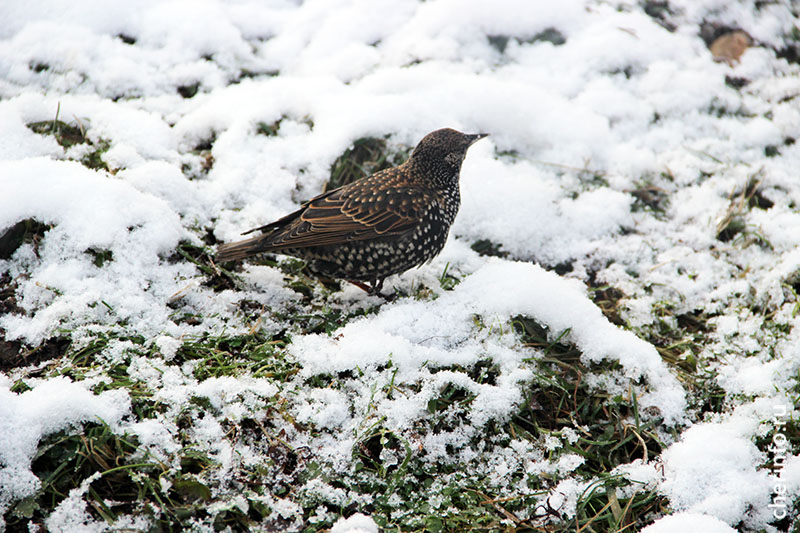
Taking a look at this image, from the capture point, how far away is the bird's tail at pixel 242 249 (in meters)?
3.73

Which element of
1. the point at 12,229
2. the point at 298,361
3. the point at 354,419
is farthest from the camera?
the point at 12,229

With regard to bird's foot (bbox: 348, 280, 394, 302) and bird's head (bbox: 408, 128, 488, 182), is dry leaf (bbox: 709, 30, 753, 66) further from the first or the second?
bird's foot (bbox: 348, 280, 394, 302)

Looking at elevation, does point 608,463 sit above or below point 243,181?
below

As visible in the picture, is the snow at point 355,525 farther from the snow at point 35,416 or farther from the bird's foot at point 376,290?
the bird's foot at point 376,290

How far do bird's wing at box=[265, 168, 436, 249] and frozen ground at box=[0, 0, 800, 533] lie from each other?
0.40 meters

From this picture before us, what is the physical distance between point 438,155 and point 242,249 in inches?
59.6

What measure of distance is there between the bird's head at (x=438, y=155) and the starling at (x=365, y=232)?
134mm

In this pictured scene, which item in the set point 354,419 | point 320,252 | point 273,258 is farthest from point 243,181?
point 354,419

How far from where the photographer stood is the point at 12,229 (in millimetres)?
3439

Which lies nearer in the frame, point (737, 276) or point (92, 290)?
point (92, 290)

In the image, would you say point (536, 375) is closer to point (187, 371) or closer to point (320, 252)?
point (320, 252)

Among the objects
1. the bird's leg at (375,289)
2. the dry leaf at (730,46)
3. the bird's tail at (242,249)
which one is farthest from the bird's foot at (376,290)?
the dry leaf at (730,46)

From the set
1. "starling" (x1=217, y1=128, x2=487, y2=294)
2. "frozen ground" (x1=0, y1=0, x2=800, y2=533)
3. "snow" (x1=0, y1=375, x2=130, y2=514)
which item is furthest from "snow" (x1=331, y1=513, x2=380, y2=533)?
"starling" (x1=217, y1=128, x2=487, y2=294)

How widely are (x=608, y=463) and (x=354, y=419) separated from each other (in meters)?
1.30
